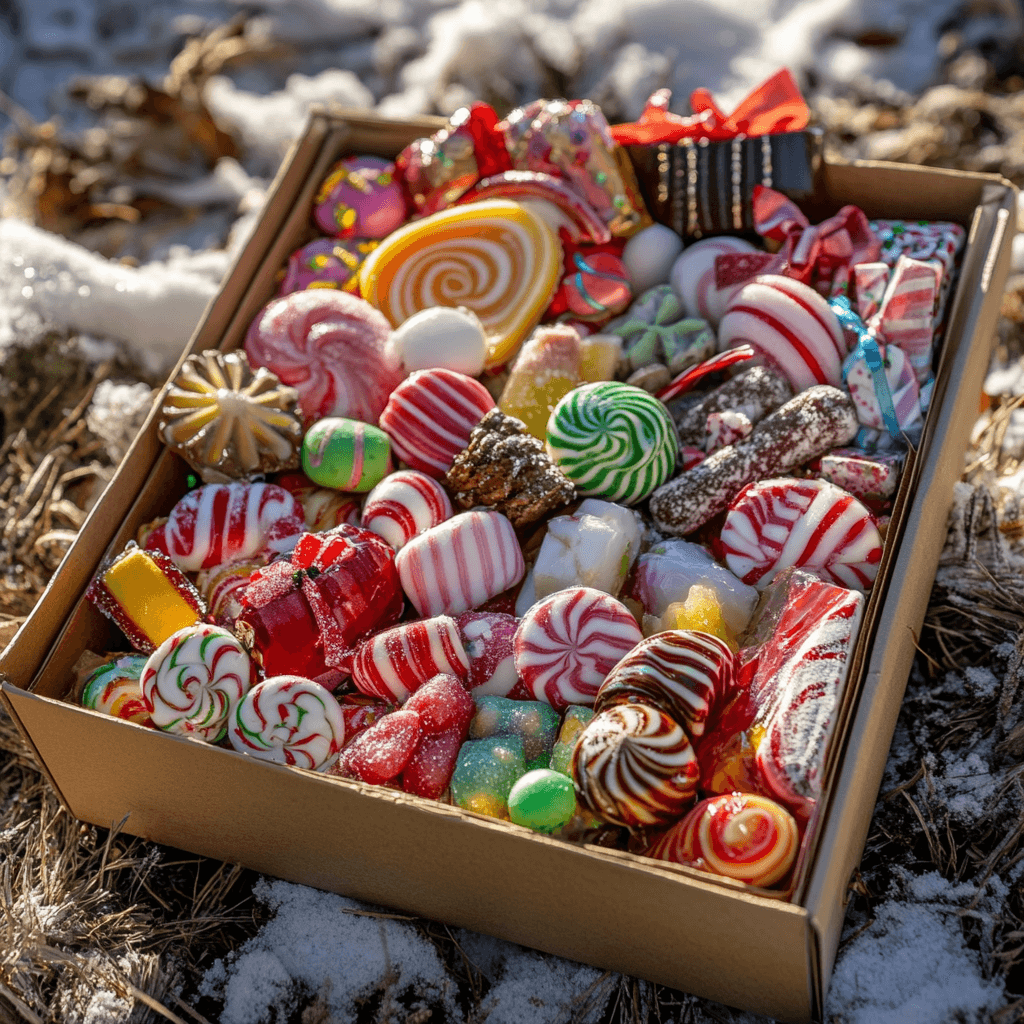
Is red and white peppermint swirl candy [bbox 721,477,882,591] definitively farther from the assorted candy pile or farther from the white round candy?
the white round candy

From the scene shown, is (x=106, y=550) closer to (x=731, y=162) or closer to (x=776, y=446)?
(x=776, y=446)

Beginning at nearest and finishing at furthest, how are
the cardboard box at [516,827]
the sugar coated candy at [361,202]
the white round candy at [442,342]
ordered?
1. the cardboard box at [516,827]
2. the white round candy at [442,342]
3. the sugar coated candy at [361,202]

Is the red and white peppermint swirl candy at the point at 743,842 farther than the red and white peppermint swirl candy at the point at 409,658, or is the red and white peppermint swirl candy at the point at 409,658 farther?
the red and white peppermint swirl candy at the point at 409,658

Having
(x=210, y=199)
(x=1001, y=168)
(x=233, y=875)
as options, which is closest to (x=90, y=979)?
(x=233, y=875)

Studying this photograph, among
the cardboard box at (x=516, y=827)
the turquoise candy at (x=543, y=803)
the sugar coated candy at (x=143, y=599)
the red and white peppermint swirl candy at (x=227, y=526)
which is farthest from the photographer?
the red and white peppermint swirl candy at (x=227, y=526)

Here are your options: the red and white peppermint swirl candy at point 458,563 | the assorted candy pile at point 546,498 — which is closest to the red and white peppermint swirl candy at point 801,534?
the assorted candy pile at point 546,498

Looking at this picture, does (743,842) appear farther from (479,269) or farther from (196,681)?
(479,269)

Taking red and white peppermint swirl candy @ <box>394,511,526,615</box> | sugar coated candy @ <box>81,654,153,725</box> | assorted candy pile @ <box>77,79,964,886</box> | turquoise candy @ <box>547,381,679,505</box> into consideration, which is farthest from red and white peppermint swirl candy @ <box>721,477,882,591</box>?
sugar coated candy @ <box>81,654,153,725</box>

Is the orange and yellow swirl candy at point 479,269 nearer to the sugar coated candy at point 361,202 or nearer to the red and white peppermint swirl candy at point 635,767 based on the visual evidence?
the sugar coated candy at point 361,202
